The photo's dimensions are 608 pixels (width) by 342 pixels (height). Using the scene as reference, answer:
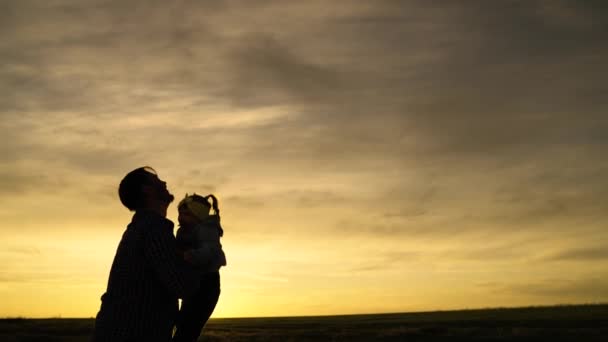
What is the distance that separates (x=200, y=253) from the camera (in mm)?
4879

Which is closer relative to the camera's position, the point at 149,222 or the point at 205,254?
the point at 149,222

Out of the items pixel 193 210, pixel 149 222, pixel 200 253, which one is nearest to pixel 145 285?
pixel 149 222

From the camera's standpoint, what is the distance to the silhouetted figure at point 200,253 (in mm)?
5156

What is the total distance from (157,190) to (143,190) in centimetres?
9

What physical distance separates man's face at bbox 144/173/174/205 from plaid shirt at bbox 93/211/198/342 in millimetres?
196

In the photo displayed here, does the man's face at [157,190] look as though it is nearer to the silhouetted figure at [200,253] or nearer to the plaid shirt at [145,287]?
the plaid shirt at [145,287]

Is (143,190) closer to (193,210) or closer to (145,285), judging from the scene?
(145,285)

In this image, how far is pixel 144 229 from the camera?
175 inches

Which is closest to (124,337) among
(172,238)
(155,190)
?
(172,238)

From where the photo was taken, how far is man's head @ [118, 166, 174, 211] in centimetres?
464

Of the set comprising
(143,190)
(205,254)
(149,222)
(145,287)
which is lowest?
(145,287)

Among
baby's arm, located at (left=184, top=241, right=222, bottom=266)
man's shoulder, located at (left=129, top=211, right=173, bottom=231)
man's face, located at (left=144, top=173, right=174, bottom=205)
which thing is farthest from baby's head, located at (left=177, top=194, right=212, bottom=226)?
man's shoulder, located at (left=129, top=211, right=173, bottom=231)

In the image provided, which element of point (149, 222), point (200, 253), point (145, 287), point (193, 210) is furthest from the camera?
point (193, 210)

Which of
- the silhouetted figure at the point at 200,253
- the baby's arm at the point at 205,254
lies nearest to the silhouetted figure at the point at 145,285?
the baby's arm at the point at 205,254
